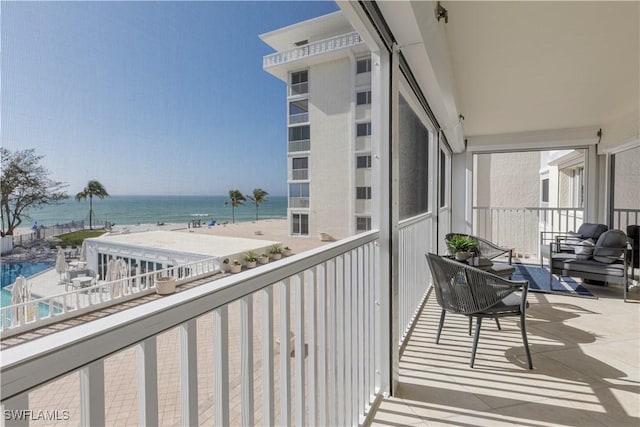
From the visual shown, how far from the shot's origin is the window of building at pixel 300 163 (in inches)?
33.2

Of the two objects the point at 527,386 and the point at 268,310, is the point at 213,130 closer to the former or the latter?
the point at 268,310

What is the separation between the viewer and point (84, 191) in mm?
413

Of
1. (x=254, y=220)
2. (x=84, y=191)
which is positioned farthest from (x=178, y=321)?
(x=84, y=191)

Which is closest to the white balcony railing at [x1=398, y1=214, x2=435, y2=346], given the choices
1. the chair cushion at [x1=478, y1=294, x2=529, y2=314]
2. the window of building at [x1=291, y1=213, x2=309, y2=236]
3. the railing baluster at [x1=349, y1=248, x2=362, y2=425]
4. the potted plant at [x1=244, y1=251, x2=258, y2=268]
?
the chair cushion at [x1=478, y1=294, x2=529, y2=314]

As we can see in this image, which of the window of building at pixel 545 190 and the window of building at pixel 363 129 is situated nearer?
the window of building at pixel 363 129

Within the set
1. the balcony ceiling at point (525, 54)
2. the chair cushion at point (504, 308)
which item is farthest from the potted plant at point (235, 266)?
the chair cushion at point (504, 308)

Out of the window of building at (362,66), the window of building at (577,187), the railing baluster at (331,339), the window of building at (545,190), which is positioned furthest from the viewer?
the window of building at (545,190)

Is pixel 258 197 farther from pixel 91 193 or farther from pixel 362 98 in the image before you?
pixel 362 98

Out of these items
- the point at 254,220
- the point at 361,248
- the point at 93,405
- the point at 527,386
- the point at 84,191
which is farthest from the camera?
the point at 527,386

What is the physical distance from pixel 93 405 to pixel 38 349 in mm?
123

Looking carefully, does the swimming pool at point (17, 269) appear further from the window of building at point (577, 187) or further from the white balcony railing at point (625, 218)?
the window of building at point (577, 187)

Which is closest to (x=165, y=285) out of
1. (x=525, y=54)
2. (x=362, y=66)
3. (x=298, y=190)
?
(x=298, y=190)

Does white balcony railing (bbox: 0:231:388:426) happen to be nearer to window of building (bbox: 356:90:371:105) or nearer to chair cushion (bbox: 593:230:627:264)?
window of building (bbox: 356:90:371:105)

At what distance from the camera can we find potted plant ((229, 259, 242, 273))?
79cm
